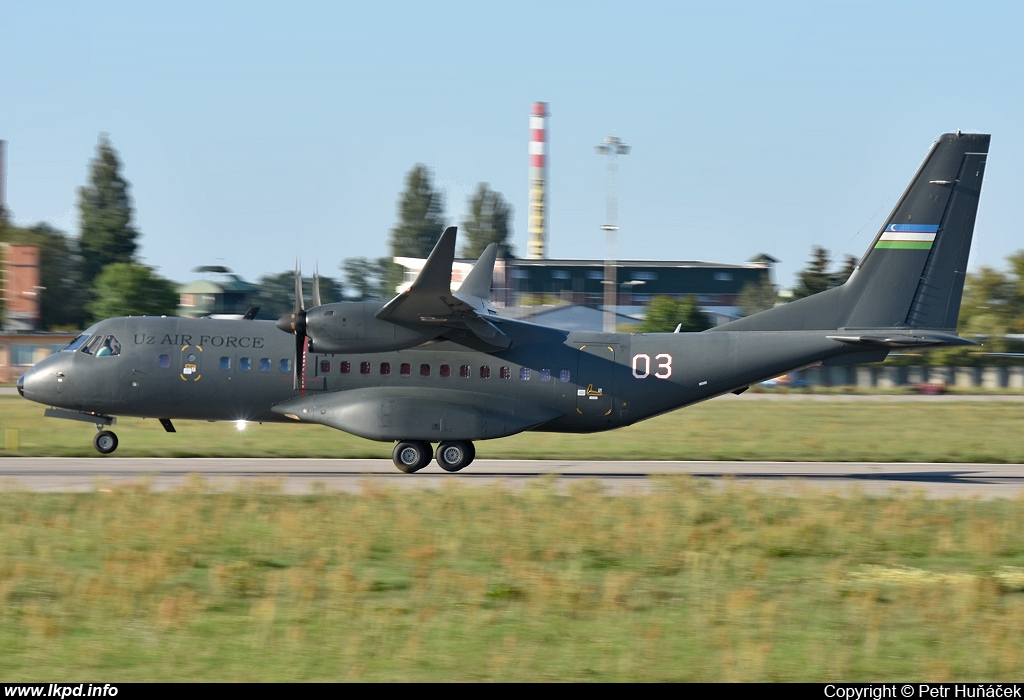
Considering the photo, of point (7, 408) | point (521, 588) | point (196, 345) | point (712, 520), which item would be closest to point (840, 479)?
point (712, 520)

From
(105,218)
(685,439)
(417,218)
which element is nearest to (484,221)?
(417,218)

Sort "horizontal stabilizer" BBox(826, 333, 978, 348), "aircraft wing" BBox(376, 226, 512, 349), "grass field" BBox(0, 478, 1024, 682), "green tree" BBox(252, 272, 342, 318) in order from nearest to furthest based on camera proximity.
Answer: "grass field" BBox(0, 478, 1024, 682) → "aircraft wing" BBox(376, 226, 512, 349) → "horizontal stabilizer" BBox(826, 333, 978, 348) → "green tree" BBox(252, 272, 342, 318)

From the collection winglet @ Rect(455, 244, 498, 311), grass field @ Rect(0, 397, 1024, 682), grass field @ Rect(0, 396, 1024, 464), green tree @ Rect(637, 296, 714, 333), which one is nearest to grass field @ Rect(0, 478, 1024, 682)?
grass field @ Rect(0, 397, 1024, 682)

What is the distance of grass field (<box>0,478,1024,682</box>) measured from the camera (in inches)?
367

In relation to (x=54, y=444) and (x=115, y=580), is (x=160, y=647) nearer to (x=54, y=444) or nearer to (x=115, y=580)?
(x=115, y=580)

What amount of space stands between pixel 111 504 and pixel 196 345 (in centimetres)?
666

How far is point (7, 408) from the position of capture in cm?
3775

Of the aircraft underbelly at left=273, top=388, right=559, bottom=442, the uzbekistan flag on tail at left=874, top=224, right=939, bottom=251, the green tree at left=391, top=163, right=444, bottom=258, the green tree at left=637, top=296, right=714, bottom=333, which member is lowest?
the aircraft underbelly at left=273, top=388, right=559, bottom=442

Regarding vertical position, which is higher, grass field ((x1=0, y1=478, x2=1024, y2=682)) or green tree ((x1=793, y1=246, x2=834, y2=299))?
green tree ((x1=793, y1=246, x2=834, y2=299))

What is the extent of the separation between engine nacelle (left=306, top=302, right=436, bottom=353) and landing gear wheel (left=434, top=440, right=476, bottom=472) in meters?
2.85

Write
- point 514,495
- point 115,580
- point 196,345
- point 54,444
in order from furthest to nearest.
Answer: point 54,444
point 196,345
point 514,495
point 115,580

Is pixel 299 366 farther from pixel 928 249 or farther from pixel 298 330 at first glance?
pixel 928 249

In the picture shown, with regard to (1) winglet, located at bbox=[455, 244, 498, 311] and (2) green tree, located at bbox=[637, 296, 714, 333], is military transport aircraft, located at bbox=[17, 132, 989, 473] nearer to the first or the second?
(1) winglet, located at bbox=[455, 244, 498, 311]

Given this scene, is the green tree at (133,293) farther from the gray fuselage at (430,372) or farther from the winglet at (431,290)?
the winglet at (431,290)
